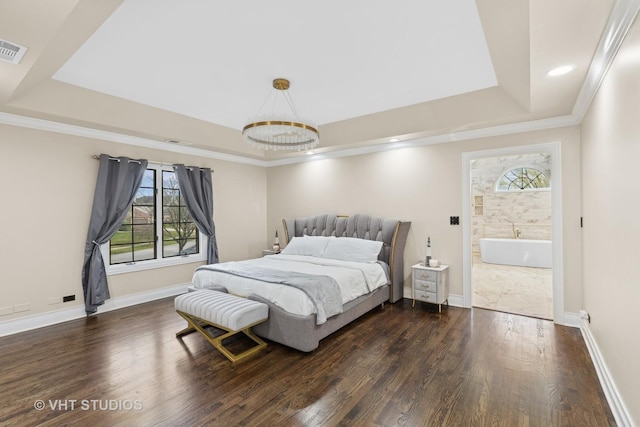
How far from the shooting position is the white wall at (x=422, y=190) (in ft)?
11.6

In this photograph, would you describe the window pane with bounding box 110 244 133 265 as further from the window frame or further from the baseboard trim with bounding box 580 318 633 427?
the window frame

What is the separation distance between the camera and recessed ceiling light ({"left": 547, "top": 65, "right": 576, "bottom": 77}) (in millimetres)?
2352

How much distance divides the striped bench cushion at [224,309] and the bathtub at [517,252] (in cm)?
655

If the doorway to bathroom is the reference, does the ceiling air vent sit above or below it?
above

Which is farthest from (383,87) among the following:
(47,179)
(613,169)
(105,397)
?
(47,179)

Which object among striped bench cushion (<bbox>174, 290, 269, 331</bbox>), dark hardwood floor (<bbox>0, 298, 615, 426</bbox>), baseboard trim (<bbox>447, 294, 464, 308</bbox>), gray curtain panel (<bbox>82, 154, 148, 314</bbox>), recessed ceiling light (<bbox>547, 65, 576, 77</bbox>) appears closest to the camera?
dark hardwood floor (<bbox>0, 298, 615, 426</bbox>)

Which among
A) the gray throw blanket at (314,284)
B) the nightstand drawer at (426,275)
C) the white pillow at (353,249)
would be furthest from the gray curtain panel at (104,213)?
the nightstand drawer at (426,275)

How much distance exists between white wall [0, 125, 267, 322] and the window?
245mm

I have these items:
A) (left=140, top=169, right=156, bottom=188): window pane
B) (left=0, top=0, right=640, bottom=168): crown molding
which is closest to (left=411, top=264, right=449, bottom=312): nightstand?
(left=0, top=0, right=640, bottom=168): crown molding

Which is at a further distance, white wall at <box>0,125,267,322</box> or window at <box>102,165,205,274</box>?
window at <box>102,165,205,274</box>

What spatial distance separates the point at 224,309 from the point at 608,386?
3.02m

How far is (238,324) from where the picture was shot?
106 inches

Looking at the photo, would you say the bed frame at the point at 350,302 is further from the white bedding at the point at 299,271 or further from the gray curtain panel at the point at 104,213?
the gray curtain panel at the point at 104,213

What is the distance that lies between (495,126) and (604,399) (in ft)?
9.94
